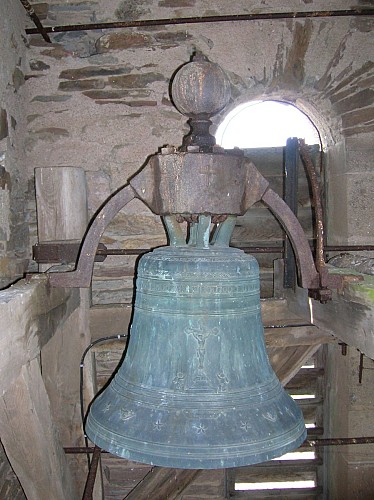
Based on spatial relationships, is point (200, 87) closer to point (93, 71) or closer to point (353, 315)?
point (353, 315)

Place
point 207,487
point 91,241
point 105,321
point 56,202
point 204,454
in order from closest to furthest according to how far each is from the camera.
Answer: point 204,454
point 91,241
point 56,202
point 105,321
point 207,487

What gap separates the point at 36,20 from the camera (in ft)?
7.11

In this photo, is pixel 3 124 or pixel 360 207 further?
pixel 360 207

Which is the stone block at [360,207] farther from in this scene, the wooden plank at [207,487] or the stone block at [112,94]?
the wooden plank at [207,487]

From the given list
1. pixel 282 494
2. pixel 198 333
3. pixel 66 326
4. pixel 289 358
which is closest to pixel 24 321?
pixel 198 333

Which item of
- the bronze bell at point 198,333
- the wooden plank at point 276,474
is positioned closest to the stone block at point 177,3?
the bronze bell at point 198,333

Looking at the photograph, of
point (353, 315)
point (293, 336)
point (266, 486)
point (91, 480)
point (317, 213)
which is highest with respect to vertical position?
point (317, 213)

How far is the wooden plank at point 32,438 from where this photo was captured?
4.27 feet

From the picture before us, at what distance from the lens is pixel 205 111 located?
3.58ft

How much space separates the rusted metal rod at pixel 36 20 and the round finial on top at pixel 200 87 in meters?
1.42

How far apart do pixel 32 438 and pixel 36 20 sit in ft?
5.86

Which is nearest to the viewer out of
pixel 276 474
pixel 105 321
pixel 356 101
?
pixel 105 321

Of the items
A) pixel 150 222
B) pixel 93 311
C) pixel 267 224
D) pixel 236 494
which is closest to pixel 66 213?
pixel 93 311

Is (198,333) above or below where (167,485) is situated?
above
